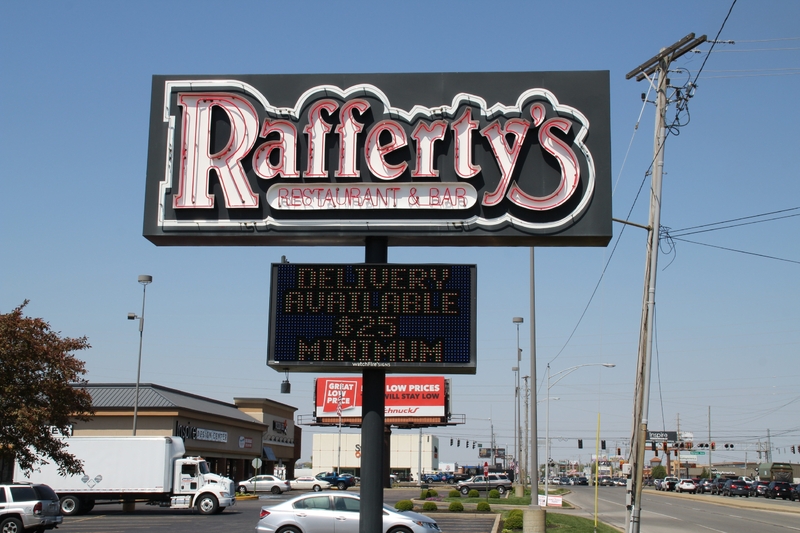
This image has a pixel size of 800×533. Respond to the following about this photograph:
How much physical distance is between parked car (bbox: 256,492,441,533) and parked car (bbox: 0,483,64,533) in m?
7.84

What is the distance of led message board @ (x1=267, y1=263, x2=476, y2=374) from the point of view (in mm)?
11000

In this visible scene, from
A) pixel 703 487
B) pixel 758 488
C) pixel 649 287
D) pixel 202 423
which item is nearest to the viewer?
pixel 649 287

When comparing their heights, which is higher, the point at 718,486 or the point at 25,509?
the point at 25,509

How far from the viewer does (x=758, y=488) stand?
222 ft

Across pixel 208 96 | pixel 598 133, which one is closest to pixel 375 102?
pixel 208 96

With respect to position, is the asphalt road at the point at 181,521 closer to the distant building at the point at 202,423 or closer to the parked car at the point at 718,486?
the distant building at the point at 202,423

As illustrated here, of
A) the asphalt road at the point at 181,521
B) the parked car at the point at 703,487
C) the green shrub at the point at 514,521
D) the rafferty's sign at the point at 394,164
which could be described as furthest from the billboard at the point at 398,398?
the rafferty's sign at the point at 394,164

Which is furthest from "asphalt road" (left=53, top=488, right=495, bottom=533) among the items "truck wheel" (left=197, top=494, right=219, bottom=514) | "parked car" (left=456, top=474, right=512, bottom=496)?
"parked car" (left=456, top=474, right=512, bottom=496)

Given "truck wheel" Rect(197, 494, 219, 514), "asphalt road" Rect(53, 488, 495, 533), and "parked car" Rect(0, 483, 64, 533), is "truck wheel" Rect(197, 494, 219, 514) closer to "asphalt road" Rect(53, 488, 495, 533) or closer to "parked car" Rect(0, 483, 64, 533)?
"asphalt road" Rect(53, 488, 495, 533)

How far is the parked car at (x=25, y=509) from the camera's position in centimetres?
2288

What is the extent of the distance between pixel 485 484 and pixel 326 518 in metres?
50.6

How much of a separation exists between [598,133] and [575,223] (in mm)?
1469

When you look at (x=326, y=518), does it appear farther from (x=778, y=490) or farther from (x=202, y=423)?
(x=778, y=490)

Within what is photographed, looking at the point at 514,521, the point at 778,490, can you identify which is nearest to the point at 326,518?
the point at 514,521
